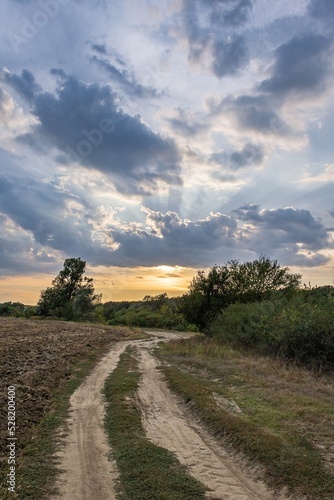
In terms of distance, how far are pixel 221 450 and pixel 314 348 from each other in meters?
14.9

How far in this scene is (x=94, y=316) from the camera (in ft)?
258

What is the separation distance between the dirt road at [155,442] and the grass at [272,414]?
548mm

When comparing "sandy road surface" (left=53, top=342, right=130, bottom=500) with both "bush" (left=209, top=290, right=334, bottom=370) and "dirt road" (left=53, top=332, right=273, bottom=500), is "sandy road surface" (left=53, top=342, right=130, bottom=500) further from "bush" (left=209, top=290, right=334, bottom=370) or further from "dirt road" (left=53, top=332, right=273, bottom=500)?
"bush" (left=209, top=290, right=334, bottom=370)

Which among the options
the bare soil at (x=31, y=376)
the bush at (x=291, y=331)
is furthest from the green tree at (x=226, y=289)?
the bare soil at (x=31, y=376)

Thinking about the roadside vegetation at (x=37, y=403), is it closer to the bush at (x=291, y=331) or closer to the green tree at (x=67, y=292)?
the bush at (x=291, y=331)

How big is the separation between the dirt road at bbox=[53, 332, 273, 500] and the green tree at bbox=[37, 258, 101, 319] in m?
67.2

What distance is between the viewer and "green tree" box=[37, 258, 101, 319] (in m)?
78.5

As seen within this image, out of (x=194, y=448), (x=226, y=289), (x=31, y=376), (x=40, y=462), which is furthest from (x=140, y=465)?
(x=226, y=289)

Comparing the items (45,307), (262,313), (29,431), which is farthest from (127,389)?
(45,307)

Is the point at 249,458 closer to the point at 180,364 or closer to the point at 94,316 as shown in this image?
the point at 180,364

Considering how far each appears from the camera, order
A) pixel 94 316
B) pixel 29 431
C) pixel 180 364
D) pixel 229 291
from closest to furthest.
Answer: pixel 29 431 → pixel 180 364 → pixel 229 291 → pixel 94 316

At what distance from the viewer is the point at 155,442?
28.9 ft

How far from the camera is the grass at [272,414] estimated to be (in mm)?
7172

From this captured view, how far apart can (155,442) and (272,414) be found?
4.08 m
